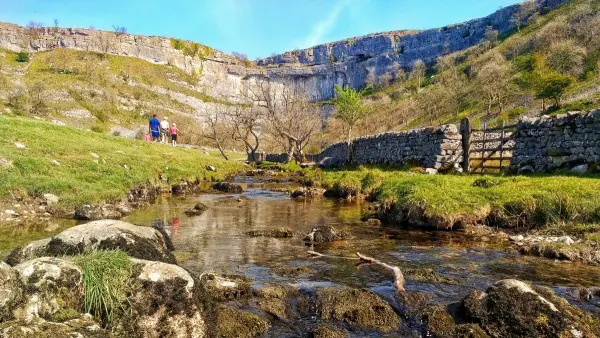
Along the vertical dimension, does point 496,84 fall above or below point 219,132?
above

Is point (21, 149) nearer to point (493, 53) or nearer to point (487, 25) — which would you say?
point (493, 53)

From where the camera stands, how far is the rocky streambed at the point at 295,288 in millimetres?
4895

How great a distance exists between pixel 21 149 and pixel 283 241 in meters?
12.7

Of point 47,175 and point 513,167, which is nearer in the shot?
point 47,175

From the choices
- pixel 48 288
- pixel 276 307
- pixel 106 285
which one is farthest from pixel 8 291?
pixel 276 307

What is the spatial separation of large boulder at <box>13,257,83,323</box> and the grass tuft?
0.13m

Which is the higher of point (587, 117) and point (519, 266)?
point (587, 117)

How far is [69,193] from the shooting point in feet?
49.1

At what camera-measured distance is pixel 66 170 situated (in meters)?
16.8

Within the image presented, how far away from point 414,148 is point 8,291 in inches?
1003

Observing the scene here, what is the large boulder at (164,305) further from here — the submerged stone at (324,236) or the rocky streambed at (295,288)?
the submerged stone at (324,236)

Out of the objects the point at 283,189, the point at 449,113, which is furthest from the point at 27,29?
the point at 283,189

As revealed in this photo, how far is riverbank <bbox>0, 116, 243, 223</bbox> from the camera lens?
14.1 m

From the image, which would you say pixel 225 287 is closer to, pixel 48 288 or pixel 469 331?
pixel 48 288
